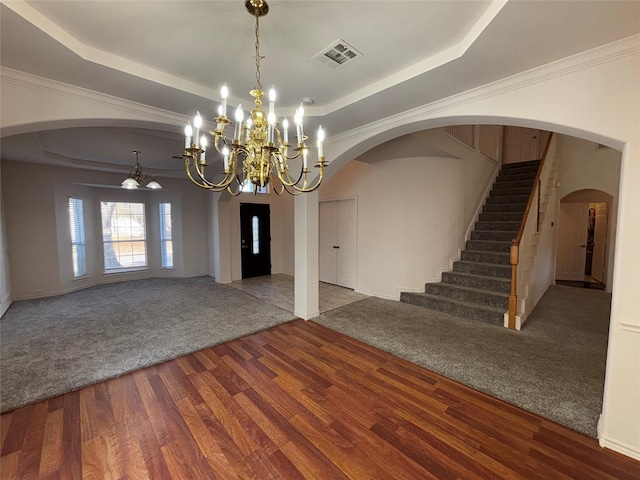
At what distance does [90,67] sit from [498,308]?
18.1 feet

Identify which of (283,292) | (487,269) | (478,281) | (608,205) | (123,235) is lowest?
(283,292)

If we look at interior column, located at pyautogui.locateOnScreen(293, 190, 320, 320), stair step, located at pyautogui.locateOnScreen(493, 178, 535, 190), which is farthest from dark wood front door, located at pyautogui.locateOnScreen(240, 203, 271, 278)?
stair step, located at pyautogui.locateOnScreen(493, 178, 535, 190)

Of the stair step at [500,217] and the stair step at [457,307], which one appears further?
the stair step at [500,217]

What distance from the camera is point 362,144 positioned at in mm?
3355

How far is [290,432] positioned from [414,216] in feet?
13.7

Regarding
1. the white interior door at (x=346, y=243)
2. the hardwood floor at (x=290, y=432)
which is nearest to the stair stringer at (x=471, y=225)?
the white interior door at (x=346, y=243)

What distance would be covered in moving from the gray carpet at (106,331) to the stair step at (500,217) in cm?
475

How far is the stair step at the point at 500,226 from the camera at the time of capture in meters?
5.07

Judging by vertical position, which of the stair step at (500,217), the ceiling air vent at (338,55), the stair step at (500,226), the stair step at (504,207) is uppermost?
the ceiling air vent at (338,55)

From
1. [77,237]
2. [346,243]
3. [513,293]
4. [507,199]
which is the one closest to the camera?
[513,293]

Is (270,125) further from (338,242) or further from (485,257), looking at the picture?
(485,257)

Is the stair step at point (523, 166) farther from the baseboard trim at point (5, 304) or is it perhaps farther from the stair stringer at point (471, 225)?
the baseboard trim at point (5, 304)

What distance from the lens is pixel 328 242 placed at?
643 cm

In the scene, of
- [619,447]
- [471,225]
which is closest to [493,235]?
[471,225]
